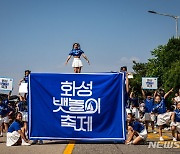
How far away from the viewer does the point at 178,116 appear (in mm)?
12250

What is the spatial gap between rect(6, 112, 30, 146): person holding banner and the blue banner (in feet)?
0.79

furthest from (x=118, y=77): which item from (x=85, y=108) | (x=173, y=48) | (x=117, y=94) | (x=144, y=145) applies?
(x=173, y=48)

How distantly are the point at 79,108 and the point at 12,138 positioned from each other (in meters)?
2.10

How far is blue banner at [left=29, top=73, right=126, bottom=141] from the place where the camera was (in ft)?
35.2

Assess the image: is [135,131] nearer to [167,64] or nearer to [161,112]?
[161,112]

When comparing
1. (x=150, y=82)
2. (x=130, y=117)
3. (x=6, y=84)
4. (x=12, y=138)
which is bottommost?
(x=12, y=138)

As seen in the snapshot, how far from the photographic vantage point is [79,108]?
35.3 feet

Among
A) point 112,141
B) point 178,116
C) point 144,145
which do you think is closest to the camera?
point 144,145

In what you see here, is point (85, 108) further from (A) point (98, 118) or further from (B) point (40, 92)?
(B) point (40, 92)

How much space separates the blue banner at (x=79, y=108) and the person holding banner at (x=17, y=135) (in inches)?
9.5

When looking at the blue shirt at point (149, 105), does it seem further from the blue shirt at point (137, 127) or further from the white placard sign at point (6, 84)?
the white placard sign at point (6, 84)

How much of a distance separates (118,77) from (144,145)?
2084 mm

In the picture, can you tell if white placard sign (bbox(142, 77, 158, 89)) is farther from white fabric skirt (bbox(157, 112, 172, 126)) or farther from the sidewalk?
the sidewalk

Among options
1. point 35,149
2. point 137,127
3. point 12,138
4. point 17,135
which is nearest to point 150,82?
point 137,127
